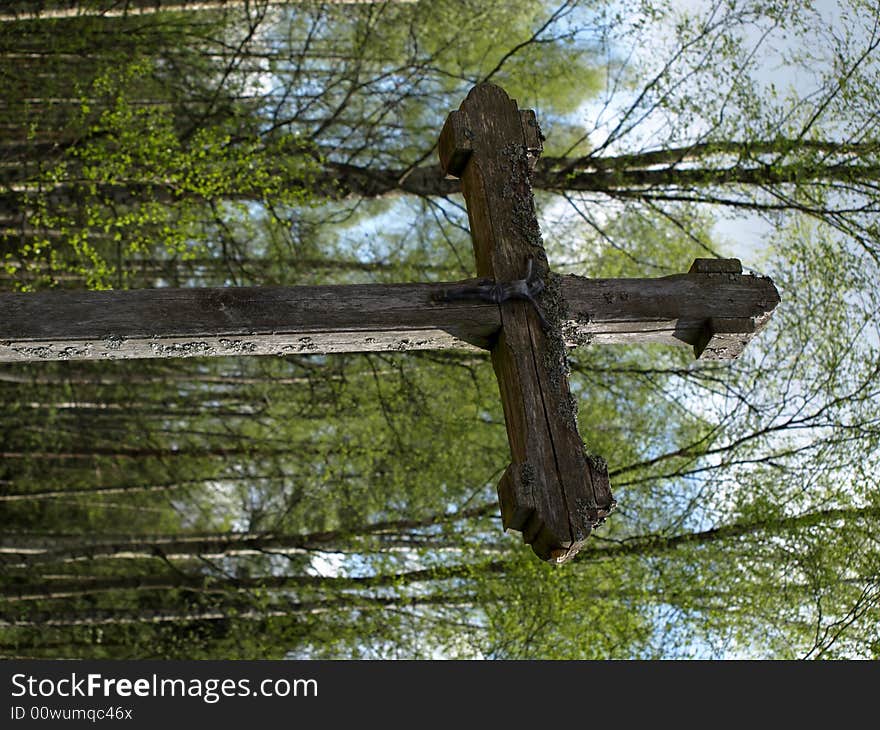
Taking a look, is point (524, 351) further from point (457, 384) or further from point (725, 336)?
point (457, 384)

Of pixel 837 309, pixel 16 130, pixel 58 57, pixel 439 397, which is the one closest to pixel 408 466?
pixel 439 397

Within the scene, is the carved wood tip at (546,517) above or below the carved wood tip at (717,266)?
below

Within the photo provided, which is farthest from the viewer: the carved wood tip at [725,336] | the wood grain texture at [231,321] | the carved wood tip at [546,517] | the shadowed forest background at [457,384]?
the shadowed forest background at [457,384]

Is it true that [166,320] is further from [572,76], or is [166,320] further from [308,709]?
[572,76]

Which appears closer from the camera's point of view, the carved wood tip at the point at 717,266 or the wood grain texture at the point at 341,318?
the wood grain texture at the point at 341,318

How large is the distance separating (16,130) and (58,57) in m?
1.83

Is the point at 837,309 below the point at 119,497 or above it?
below

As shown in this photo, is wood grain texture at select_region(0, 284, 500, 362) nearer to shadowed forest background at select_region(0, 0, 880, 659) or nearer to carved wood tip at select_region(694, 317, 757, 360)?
carved wood tip at select_region(694, 317, 757, 360)

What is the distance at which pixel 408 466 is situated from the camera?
692 cm

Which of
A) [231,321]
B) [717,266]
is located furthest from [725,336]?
[231,321]

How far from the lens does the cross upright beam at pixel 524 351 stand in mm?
2547

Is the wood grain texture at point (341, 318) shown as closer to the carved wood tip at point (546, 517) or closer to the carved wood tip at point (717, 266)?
the carved wood tip at point (717, 266)

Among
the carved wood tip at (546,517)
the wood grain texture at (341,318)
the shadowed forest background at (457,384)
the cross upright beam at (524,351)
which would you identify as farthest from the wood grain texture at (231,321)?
the shadowed forest background at (457,384)

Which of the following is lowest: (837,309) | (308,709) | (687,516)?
(308,709)
